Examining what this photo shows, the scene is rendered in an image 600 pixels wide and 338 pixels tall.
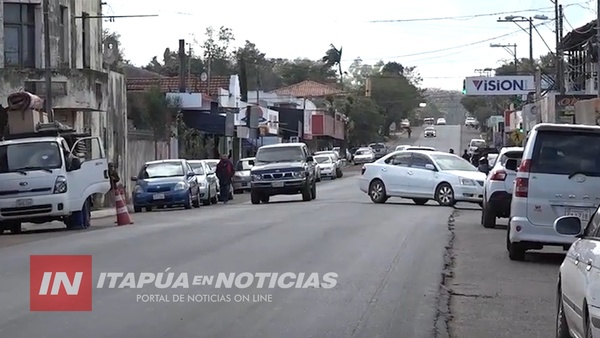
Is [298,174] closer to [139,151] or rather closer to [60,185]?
[60,185]

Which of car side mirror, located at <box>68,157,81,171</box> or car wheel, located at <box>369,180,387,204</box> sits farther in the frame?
car wheel, located at <box>369,180,387,204</box>

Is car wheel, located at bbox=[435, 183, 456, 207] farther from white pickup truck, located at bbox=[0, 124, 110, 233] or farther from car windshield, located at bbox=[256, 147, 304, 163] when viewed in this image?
white pickup truck, located at bbox=[0, 124, 110, 233]

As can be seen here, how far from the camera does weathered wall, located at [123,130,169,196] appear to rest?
155 ft

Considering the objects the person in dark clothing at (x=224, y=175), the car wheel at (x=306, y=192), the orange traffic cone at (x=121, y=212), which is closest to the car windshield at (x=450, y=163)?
the car wheel at (x=306, y=192)

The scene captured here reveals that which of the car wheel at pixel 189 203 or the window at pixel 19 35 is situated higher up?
the window at pixel 19 35

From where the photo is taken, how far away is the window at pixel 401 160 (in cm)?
3139

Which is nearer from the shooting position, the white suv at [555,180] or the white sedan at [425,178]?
the white suv at [555,180]

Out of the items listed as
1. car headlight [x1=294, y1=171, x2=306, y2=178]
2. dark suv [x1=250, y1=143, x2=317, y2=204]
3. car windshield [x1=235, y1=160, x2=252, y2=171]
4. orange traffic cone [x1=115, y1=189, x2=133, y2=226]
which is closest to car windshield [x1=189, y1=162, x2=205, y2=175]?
dark suv [x1=250, y1=143, x2=317, y2=204]

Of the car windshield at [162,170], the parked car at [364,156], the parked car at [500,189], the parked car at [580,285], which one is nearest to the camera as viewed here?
the parked car at [580,285]

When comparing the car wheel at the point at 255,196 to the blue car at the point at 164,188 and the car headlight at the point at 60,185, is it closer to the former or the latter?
the blue car at the point at 164,188

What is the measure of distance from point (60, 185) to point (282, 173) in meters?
11.5

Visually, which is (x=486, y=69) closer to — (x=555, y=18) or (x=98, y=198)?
(x=555, y=18)

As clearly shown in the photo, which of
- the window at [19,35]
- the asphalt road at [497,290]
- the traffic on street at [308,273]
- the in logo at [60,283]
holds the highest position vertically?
the window at [19,35]

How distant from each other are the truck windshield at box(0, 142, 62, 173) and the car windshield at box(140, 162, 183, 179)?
31.5 feet
